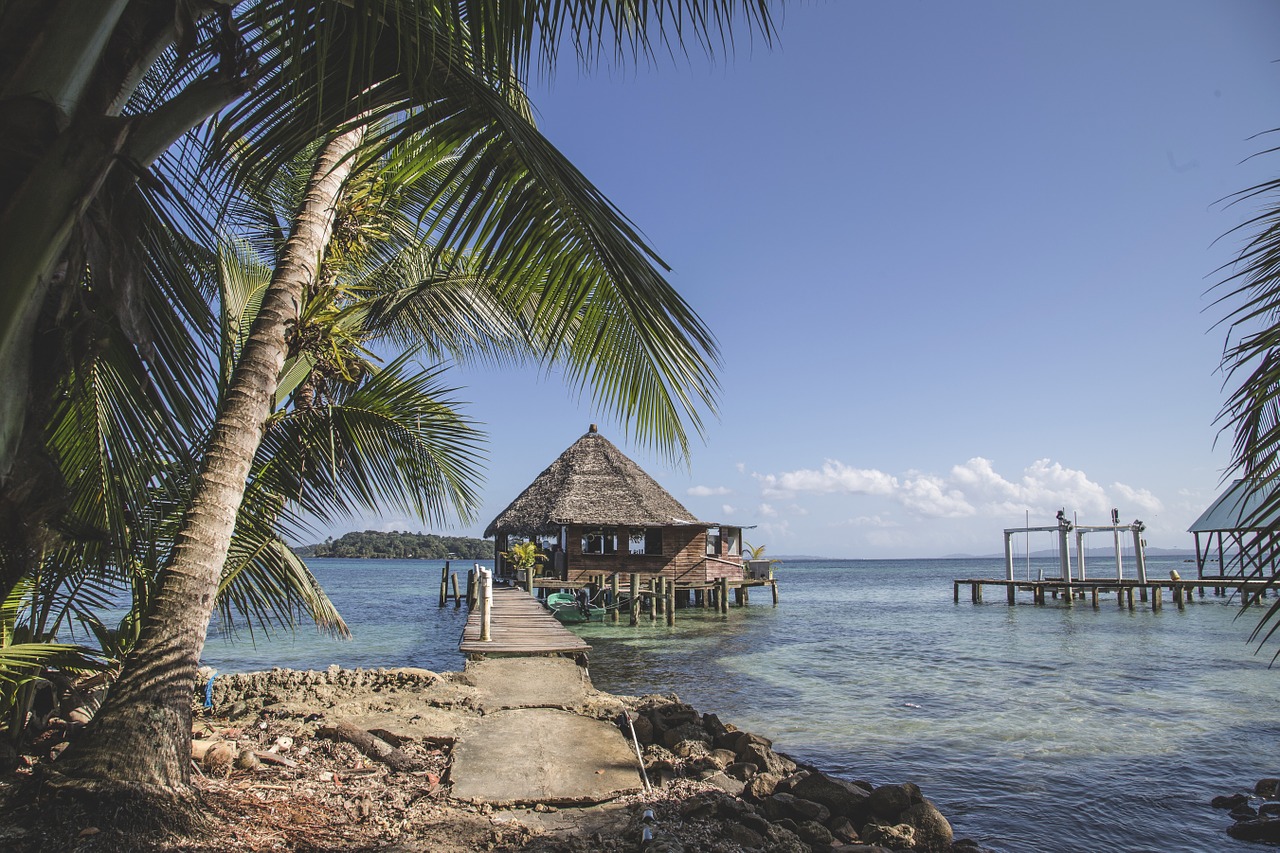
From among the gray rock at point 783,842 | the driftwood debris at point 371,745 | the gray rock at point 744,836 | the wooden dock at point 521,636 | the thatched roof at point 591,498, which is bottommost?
the gray rock at point 783,842

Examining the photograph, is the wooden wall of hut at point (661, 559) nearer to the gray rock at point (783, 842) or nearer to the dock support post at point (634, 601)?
the dock support post at point (634, 601)

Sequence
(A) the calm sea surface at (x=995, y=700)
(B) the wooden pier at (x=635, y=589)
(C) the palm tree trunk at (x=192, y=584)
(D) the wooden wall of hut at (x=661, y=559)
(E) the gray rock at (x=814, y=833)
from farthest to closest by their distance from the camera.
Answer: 1. (D) the wooden wall of hut at (x=661, y=559)
2. (B) the wooden pier at (x=635, y=589)
3. (A) the calm sea surface at (x=995, y=700)
4. (E) the gray rock at (x=814, y=833)
5. (C) the palm tree trunk at (x=192, y=584)

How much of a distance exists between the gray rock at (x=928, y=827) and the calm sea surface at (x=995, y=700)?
105 centimetres

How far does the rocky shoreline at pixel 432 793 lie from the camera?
3.58 metres

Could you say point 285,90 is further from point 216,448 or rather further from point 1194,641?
point 1194,641

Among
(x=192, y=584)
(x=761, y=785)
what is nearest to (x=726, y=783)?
(x=761, y=785)

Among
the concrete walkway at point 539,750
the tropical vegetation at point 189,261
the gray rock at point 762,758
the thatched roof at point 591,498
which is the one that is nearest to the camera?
the tropical vegetation at point 189,261

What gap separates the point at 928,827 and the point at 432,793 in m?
3.43

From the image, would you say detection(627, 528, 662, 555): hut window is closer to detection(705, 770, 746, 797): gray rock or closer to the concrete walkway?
the concrete walkway

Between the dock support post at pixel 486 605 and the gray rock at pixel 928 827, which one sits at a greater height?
the dock support post at pixel 486 605

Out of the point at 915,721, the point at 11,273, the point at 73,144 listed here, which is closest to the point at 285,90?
the point at 73,144

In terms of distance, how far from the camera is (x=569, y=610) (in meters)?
21.9

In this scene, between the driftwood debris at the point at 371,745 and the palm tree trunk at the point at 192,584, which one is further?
the driftwood debris at the point at 371,745

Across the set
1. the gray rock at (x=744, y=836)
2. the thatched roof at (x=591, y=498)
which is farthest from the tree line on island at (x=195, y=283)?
the thatched roof at (x=591, y=498)
